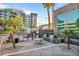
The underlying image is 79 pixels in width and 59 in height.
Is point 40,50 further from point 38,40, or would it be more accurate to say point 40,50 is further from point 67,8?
point 67,8

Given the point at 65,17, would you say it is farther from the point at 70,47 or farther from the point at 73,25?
the point at 70,47

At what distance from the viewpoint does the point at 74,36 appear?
2.75m

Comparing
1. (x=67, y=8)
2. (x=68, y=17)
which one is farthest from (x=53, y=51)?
(x=67, y=8)

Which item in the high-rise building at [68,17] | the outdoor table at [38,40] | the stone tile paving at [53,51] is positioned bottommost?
the stone tile paving at [53,51]

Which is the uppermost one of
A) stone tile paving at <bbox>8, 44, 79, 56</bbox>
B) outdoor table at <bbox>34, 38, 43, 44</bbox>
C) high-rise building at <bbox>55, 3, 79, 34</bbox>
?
high-rise building at <bbox>55, 3, 79, 34</bbox>

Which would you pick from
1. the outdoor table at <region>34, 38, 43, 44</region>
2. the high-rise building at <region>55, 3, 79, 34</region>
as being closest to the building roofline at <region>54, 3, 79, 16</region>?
the high-rise building at <region>55, 3, 79, 34</region>

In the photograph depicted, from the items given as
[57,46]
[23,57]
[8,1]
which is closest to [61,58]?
[57,46]

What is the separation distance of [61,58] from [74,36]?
1.29ft

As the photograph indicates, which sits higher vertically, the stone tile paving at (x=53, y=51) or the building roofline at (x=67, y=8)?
the building roofline at (x=67, y=8)

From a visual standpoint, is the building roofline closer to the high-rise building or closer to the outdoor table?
the high-rise building

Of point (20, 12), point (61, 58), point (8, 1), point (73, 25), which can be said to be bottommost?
point (61, 58)

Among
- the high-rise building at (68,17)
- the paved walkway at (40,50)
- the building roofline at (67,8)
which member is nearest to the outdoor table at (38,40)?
the paved walkway at (40,50)

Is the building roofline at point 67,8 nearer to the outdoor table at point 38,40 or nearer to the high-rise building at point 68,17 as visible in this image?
the high-rise building at point 68,17

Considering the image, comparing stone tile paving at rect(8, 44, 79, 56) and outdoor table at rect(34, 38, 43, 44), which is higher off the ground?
outdoor table at rect(34, 38, 43, 44)
